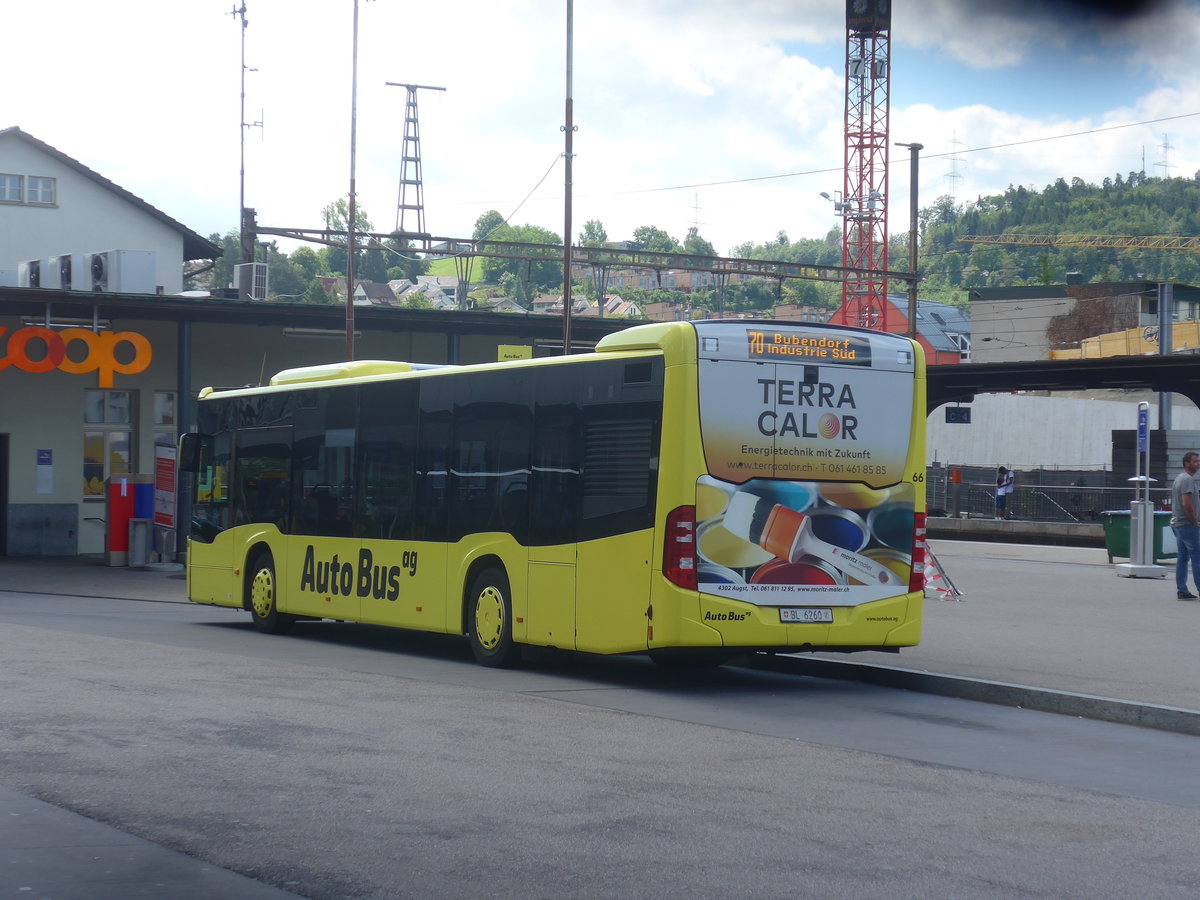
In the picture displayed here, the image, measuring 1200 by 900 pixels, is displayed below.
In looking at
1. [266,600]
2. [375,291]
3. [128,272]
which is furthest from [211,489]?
[375,291]

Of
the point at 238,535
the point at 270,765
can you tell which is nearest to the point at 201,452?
the point at 238,535

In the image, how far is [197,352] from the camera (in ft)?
111

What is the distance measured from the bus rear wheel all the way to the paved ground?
5740 millimetres

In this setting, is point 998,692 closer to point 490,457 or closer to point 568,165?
point 490,457

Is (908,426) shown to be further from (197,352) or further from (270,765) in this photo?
(197,352)

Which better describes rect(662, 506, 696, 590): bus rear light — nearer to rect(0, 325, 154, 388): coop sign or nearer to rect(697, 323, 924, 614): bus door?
rect(697, 323, 924, 614): bus door

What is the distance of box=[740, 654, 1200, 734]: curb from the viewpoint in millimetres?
10828

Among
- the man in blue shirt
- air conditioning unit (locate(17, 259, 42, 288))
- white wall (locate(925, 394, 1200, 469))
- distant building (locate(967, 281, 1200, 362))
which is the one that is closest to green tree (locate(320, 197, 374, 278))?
distant building (locate(967, 281, 1200, 362))

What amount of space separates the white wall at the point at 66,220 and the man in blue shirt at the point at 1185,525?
35.2m

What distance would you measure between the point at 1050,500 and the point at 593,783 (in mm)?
36986

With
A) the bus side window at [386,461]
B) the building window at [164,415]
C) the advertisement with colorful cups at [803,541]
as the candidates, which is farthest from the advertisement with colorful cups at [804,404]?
the building window at [164,415]

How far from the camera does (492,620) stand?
45.7 feet

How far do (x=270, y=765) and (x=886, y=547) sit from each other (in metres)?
6.15

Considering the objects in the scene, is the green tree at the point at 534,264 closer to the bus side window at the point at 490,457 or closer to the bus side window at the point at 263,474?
the bus side window at the point at 263,474
